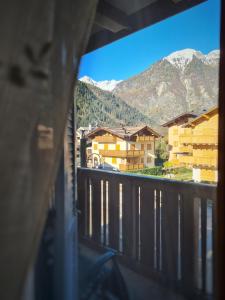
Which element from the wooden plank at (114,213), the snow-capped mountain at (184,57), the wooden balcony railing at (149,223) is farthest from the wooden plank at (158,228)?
the snow-capped mountain at (184,57)

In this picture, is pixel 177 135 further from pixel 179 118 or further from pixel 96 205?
pixel 96 205

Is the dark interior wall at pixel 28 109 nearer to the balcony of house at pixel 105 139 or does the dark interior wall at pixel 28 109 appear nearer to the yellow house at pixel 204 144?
the yellow house at pixel 204 144

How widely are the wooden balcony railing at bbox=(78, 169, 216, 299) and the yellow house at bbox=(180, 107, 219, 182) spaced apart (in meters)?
0.68

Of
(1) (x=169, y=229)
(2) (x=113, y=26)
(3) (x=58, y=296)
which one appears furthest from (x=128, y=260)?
(2) (x=113, y=26)

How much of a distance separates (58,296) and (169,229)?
44.1 inches

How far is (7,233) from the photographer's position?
0.36 meters

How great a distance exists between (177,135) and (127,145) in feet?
0.69

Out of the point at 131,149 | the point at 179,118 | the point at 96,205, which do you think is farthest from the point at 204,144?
the point at 96,205

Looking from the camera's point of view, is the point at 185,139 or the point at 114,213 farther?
the point at 114,213

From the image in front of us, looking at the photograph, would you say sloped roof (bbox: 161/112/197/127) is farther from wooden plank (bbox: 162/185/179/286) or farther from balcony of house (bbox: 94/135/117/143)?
wooden plank (bbox: 162/185/179/286)

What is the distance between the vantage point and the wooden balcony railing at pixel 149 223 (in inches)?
65.6

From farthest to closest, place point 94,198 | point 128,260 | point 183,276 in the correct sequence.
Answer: point 94,198, point 128,260, point 183,276

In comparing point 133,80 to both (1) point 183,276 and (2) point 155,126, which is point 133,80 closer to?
(2) point 155,126

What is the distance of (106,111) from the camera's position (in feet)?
3.55
